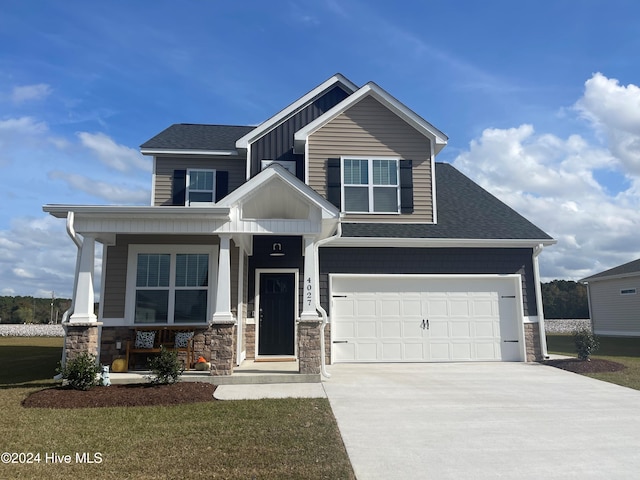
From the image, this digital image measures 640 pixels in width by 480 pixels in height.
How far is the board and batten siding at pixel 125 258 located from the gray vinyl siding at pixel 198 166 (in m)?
2.82

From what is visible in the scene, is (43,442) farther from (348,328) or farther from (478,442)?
(348,328)

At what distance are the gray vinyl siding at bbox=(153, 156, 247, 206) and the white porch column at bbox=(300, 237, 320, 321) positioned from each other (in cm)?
497

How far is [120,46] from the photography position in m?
10.1

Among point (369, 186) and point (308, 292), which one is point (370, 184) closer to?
point (369, 186)

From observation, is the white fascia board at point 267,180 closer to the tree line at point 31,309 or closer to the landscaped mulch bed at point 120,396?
the landscaped mulch bed at point 120,396

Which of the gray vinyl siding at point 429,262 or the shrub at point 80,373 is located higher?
the gray vinyl siding at point 429,262

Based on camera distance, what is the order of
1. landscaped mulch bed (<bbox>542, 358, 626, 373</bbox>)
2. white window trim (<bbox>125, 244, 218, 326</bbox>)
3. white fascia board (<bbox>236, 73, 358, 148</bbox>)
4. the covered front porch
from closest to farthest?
the covered front porch, landscaped mulch bed (<bbox>542, 358, 626, 373</bbox>), white window trim (<bbox>125, 244, 218, 326</bbox>), white fascia board (<bbox>236, 73, 358, 148</bbox>)

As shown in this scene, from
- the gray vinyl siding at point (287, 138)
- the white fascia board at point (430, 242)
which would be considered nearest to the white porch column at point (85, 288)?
the gray vinyl siding at point (287, 138)

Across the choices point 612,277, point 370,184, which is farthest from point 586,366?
point 612,277

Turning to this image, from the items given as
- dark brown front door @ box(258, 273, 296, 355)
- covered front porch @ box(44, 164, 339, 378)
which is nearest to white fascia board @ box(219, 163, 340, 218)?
covered front porch @ box(44, 164, 339, 378)

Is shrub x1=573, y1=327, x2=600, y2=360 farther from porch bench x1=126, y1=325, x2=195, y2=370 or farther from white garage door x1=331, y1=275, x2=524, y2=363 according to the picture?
porch bench x1=126, y1=325, x2=195, y2=370

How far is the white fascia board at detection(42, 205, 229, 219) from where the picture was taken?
29.6 ft

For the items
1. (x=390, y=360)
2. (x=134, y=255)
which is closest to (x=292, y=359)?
(x=390, y=360)

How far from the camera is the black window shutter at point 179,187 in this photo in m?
13.5
